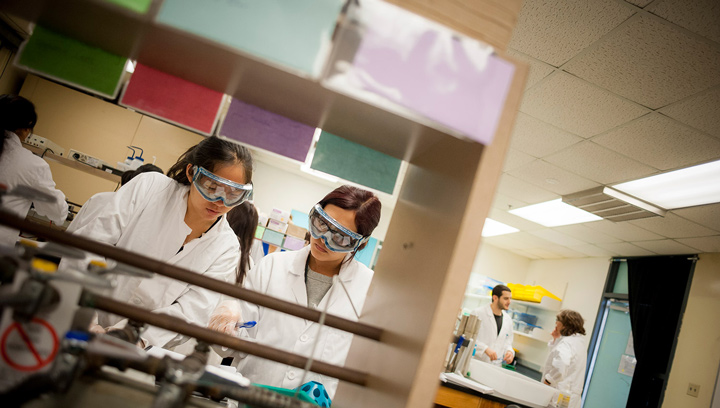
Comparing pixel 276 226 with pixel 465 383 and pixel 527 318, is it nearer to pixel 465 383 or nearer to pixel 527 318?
pixel 465 383

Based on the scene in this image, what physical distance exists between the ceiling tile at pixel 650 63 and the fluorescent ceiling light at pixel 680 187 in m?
1.11

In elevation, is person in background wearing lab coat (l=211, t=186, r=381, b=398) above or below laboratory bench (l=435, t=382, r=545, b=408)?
above

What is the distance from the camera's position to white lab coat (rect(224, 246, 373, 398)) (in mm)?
1581

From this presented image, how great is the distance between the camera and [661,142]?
3.22 m

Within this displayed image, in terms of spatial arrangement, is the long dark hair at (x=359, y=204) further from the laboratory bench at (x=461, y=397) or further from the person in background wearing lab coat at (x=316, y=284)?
the laboratory bench at (x=461, y=397)

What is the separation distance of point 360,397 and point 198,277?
440mm

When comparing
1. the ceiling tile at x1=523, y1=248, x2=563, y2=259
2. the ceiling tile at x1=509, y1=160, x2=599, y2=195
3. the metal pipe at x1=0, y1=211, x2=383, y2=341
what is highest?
the ceiling tile at x1=509, y1=160, x2=599, y2=195

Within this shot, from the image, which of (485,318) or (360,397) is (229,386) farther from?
(485,318)

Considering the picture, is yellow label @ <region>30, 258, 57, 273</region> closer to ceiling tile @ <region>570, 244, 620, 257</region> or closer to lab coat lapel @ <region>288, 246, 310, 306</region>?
lab coat lapel @ <region>288, 246, 310, 306</region>

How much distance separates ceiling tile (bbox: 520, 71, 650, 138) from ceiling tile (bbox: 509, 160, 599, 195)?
0.89 metres

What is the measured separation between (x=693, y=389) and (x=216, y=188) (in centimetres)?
591

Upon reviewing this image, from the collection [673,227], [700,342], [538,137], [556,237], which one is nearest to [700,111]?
[538,137]

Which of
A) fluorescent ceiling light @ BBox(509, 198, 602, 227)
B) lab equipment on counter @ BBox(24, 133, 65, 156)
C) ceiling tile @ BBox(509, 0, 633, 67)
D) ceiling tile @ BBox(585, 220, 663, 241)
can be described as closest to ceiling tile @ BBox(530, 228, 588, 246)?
fluorescent ceiling light @ BBox(509, 198, 602, 227)

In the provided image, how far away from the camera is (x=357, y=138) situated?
3.20 feet
